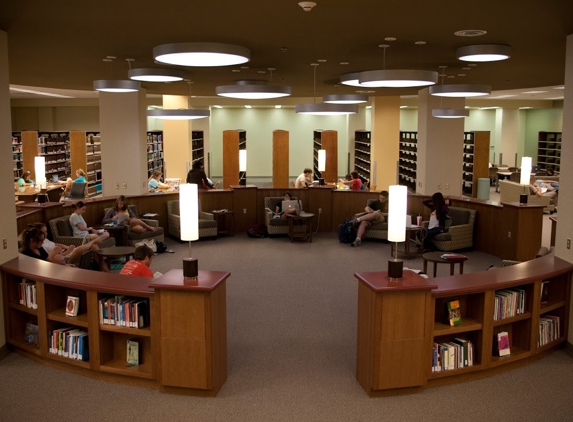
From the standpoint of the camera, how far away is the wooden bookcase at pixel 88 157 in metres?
19.0

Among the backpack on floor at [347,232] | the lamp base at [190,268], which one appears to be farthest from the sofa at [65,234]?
the lamp base at [190,268]

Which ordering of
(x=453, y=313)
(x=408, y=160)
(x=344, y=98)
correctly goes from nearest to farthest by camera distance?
(x=453, y=313), (x=344, y=98), (x=408, y=160)

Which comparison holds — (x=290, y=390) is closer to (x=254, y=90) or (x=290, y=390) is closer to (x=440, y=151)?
(x=254, y=90)

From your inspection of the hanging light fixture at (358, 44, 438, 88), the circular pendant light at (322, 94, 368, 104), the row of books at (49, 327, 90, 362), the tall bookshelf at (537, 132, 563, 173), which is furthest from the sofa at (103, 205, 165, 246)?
the tall bookshelf at (537, 132, 563, 173)

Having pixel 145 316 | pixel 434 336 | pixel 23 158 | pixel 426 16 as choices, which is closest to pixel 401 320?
pixel 434 336

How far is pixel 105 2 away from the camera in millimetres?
5297

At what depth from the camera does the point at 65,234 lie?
34.3ft

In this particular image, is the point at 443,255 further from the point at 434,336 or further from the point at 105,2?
the point at 105,2

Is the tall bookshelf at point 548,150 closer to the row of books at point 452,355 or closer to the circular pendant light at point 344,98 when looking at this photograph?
the circular pendant light at point 344,98

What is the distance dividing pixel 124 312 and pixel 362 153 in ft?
59.4

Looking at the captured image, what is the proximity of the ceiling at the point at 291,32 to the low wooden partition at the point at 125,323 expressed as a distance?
2.57 meters

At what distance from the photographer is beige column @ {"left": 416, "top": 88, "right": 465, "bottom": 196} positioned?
1367cm

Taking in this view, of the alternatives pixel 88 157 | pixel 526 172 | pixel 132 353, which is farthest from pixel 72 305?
pixel 88 157

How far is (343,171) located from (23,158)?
14.9m
